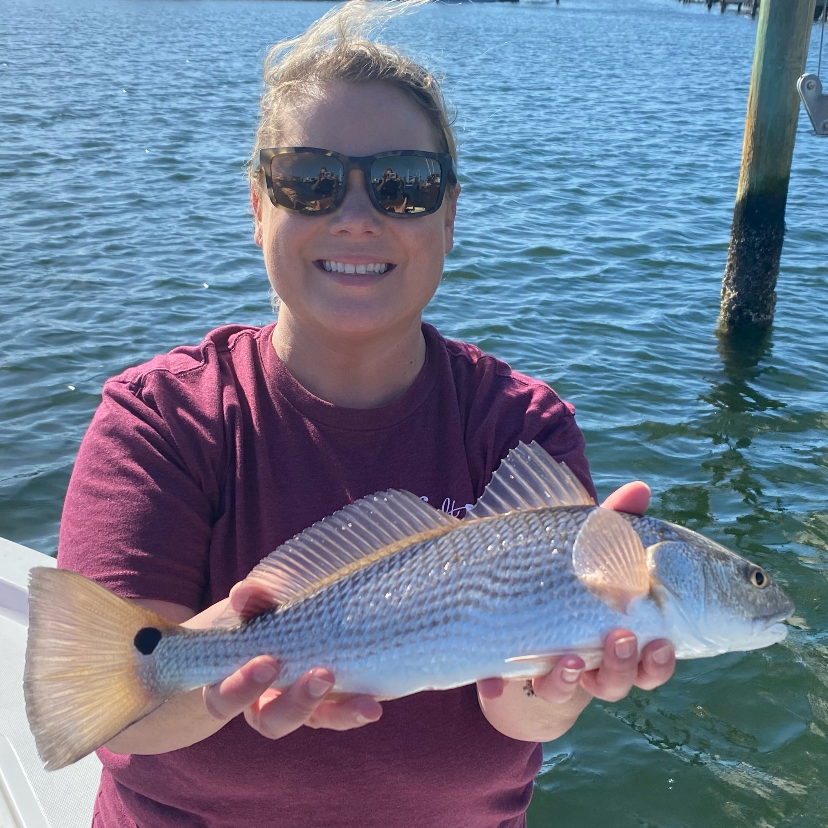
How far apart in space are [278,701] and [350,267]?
1.29 meters

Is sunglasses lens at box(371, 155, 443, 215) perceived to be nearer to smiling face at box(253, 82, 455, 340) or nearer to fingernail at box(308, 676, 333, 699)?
smiling face at box(253, 82, 455, 340)

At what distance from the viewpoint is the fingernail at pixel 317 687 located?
2211mm

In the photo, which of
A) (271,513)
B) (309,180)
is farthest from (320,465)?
(309,180)

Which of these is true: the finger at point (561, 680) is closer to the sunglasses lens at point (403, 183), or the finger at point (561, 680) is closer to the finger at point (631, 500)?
the finger at point (631, 500)

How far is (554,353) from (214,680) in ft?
27.3

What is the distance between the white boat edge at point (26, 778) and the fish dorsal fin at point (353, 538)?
1402 mm

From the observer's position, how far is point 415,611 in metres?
2.35

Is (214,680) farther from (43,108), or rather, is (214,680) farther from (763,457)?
(43,108)

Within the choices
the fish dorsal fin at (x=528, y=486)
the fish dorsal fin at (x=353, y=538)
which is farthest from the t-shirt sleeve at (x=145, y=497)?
the fish dorsal fin at (x=528, y=486)

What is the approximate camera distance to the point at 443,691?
8.62ft

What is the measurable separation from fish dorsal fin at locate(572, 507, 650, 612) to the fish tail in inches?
44.2

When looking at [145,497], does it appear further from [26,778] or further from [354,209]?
[26,778]

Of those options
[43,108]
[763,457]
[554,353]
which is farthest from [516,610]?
[43,108]

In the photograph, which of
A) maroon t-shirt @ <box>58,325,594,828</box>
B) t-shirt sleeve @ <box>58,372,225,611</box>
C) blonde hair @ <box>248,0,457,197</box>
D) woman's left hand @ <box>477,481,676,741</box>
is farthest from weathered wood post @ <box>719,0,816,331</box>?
t-shirt sleeve @ <box>58,372,225,611</box>
